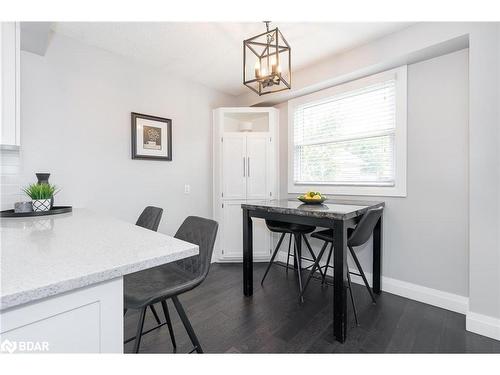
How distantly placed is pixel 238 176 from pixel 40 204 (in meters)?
2.09

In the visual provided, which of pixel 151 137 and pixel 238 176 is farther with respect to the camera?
pixel 238 176

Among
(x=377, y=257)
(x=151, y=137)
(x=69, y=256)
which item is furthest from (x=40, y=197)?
(x=377, y=257)

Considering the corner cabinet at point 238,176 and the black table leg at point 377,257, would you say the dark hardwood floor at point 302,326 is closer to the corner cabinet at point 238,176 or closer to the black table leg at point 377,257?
the black table leg at point 377,257

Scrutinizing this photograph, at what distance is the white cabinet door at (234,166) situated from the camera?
3258 mm

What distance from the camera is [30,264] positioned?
727mm

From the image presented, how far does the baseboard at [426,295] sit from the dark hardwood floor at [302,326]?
65mm

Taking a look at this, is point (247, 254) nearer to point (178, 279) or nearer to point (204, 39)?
point (178, 279)

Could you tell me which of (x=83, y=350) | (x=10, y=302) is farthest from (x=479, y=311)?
(x=10, y=302)

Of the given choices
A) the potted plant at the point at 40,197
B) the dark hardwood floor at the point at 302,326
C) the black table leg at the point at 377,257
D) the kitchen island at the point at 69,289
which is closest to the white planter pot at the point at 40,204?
the potted plant at the point at 40,197

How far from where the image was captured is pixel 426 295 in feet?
7.17

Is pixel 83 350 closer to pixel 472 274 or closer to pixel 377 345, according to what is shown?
pixel 377 345

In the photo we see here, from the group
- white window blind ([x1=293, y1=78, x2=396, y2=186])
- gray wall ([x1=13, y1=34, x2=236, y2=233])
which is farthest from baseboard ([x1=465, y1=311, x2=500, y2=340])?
gray wall ([x1=13, y1=34, x2=236, y2=233])

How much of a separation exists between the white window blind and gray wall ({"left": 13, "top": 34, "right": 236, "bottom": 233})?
148 centimetres
